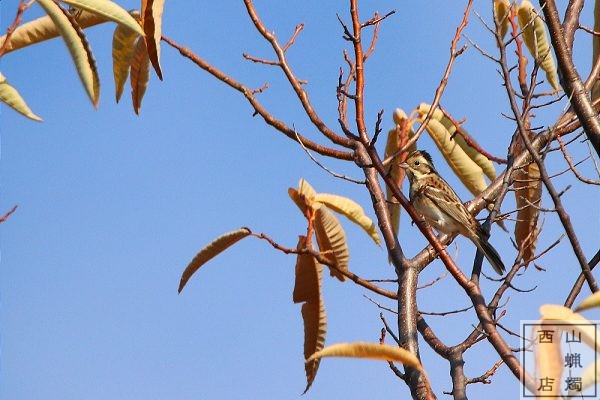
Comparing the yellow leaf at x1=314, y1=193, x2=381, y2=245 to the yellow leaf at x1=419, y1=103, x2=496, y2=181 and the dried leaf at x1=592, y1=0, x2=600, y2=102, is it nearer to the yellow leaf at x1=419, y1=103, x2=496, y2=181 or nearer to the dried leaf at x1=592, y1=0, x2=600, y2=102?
the yellow leaf at x1=419, y1=103, x2=496, y2=181

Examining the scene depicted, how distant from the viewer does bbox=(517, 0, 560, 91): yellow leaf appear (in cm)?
445

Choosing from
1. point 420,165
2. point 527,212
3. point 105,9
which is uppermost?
point 420,165

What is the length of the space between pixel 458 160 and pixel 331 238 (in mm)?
1222

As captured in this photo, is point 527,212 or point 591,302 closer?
point 591,302

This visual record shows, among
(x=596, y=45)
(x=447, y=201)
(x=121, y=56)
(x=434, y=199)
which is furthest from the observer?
(x=434, y=199)

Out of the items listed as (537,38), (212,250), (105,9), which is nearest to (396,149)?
(537,38)

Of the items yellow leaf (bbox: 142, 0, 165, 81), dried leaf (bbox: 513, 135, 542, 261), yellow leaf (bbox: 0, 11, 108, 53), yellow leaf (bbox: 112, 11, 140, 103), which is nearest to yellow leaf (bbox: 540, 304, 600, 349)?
yellow leaf (bbox: 142, 0, 165, 81)

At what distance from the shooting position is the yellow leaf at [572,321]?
2.05 m

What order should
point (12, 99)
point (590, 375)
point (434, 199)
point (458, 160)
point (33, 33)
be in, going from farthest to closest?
point (434, 199)
point (458, 160)
point (33, 33)
point (12, 99)
point (590, 375)

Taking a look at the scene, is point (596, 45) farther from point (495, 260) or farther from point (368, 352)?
point (368, 352)

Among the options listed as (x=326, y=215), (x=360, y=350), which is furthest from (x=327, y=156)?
(x=360, y=350)

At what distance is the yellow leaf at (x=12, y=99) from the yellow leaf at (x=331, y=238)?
4.25 feet

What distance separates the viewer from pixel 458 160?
4.42 meters

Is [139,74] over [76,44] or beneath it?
over
